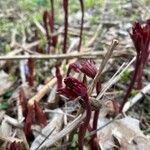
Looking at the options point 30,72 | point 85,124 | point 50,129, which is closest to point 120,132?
point 50,129

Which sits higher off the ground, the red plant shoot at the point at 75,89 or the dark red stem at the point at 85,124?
the red plant shoot at the point at 75,89

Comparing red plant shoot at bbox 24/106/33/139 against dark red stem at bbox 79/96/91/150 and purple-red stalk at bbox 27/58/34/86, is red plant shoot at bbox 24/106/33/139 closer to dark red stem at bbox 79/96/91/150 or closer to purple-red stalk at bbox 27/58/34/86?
dark red stem at bbox 79/96/91/150

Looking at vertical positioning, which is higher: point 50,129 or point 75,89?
point 75,89

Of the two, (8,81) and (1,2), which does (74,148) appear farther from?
(1,2)

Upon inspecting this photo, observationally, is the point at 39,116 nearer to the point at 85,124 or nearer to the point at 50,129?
the point at 50,129

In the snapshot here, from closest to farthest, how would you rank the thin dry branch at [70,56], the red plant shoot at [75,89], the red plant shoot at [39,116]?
the red plant shoot at [75,89] < the red plant shoot at [39,116] < the thin dry branch at [70,56]

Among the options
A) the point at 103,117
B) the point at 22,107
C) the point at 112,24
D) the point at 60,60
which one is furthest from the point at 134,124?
the point at 112,24

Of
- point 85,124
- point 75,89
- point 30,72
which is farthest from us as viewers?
Result: point 30,72

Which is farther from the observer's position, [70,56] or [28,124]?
[70,56]

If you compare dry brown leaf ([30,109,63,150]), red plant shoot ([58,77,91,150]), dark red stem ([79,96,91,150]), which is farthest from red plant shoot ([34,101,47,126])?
red plant shoot ([58,77,91,150])

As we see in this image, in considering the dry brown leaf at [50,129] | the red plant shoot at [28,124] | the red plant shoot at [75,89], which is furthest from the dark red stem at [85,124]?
the red plant shoot at [28,124]

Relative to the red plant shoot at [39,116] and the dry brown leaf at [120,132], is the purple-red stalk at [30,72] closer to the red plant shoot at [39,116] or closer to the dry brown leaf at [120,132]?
the red plant shoot at [39,116]
